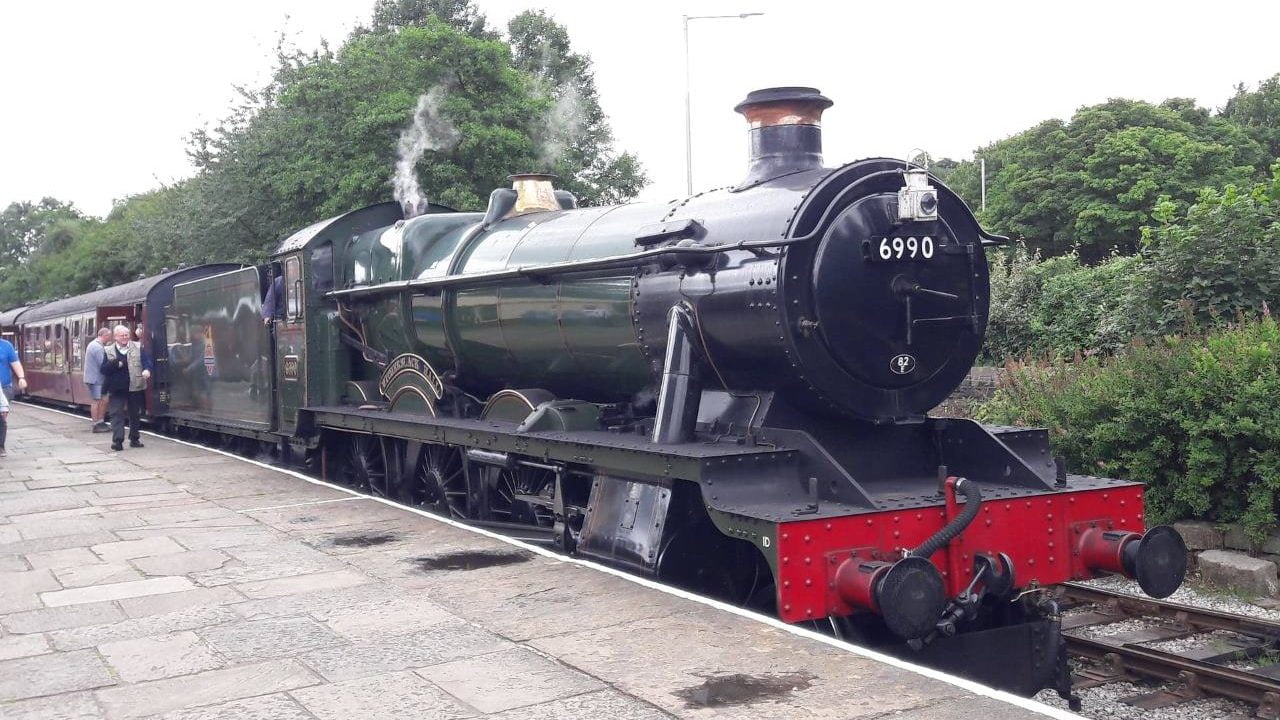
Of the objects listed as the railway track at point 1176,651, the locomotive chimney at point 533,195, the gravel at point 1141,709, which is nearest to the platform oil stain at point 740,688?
the gravel at point 1141,709

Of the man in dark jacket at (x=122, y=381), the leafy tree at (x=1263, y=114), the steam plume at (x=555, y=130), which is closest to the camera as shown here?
the man in dark jacket at (x=122, y=381)

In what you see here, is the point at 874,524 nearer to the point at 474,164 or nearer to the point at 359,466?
the point at 359,466

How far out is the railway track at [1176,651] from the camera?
16.5ft

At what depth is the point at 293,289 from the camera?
10.5m

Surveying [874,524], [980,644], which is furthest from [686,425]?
[980,644]

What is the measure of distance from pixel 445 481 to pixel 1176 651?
5.27 meters

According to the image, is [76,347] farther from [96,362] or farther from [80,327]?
[96,362]

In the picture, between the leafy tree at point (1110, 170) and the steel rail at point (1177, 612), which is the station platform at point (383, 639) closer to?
the steel rail at point (1177, 612)

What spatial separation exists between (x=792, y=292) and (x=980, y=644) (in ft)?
6.17

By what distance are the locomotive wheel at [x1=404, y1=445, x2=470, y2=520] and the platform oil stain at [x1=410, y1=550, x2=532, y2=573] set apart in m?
1.68

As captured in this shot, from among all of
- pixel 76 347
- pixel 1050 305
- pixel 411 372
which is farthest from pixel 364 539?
pixel 76 347

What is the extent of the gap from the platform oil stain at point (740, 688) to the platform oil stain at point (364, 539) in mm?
3613

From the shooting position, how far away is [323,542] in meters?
7.28

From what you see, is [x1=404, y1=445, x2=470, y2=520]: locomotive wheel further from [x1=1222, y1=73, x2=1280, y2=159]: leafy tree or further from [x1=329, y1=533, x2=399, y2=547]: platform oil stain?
[x1=1222, y1=73, x2=1280, y2=159]: leafy tree
